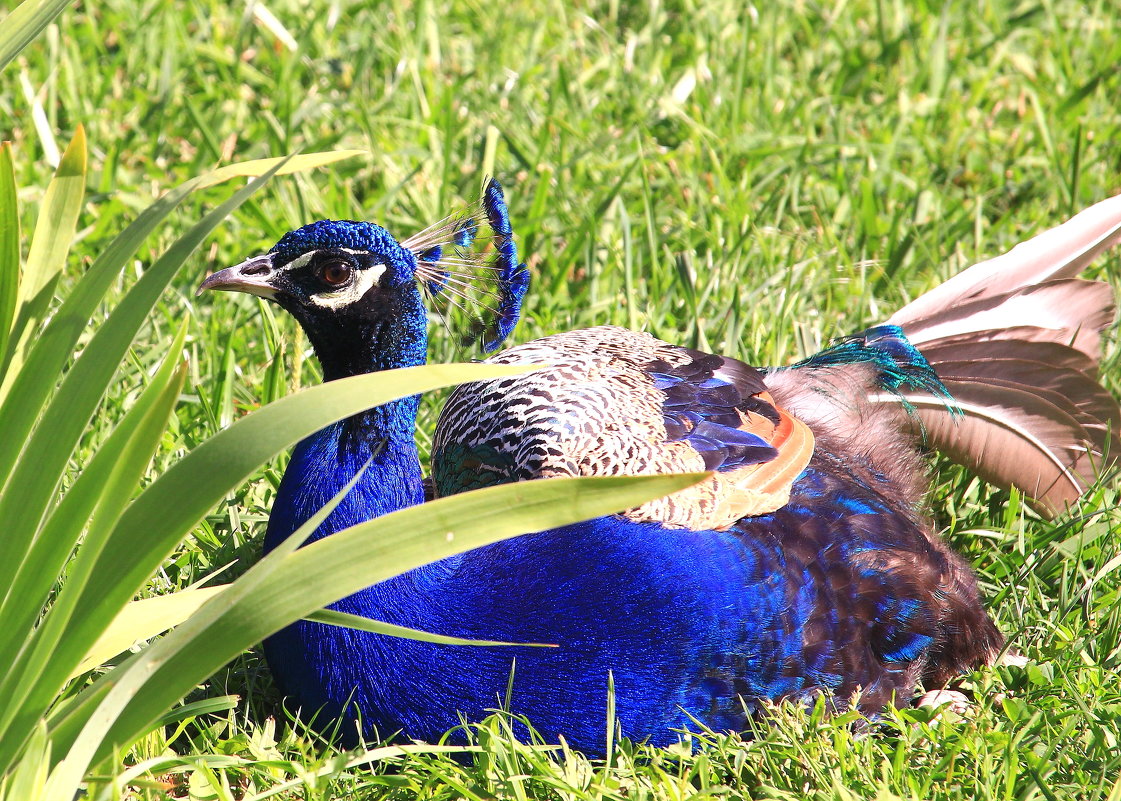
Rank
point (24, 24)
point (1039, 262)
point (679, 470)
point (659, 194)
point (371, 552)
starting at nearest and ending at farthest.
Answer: point (371, 552) → point (24, 24) → point (679, 470) → point (1039, 262) → point (659, 194)

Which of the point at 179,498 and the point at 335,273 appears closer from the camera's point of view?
the point at 179,498

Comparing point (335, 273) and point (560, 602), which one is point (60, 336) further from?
point (560, 602)

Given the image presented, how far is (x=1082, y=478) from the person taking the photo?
10.1 ft

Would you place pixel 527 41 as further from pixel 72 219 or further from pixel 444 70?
pixel 72 219

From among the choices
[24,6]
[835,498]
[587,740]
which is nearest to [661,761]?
[587,740]

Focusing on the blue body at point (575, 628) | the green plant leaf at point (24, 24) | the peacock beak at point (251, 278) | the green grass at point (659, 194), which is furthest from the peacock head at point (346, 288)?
the green plant leaf at point (24, 24)

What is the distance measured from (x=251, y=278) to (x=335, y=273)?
16 cm

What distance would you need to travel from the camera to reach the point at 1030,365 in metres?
3.01

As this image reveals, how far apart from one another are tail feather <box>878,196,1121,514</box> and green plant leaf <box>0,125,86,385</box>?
194cm

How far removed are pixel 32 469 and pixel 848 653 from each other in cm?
149

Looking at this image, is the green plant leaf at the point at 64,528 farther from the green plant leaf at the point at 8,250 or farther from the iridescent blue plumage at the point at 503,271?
the iridescent blue plumage at the point at 503,271

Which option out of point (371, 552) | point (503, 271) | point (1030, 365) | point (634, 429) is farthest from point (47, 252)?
point (1030, 365)

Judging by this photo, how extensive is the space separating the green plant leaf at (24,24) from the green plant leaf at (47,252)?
0.46ft

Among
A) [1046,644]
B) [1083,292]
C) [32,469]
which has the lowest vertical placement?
[1046,644]
